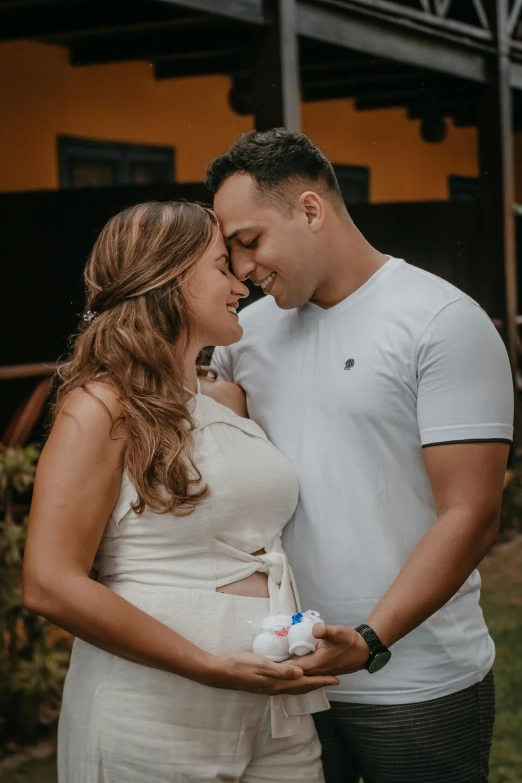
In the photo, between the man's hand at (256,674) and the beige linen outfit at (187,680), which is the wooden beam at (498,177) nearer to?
the beige linen outfit at (187,680)

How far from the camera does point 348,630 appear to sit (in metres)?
2.25

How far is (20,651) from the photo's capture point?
4613 mm

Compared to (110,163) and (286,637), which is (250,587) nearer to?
(286,637)

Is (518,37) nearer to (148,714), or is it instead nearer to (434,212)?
(434,212)

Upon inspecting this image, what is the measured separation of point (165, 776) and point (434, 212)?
18.4ft

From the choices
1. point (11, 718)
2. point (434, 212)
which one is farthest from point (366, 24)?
point (11, 718)

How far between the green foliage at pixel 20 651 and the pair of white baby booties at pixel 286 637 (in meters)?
2.40

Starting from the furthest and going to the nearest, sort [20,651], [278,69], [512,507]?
[512,507] < [278,69] < [20,651]

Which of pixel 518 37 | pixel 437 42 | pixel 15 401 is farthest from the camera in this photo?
pixel 518 37

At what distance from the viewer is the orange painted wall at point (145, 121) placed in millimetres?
7586

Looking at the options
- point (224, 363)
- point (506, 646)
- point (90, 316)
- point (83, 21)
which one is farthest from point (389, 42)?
point (90, 316)

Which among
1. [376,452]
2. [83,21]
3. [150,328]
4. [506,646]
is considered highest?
[83,21]

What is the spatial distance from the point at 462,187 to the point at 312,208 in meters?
9.75

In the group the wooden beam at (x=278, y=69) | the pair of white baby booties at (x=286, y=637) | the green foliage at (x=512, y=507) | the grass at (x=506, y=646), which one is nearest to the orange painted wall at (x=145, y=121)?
the wooden beam at (x=278, y=69)
